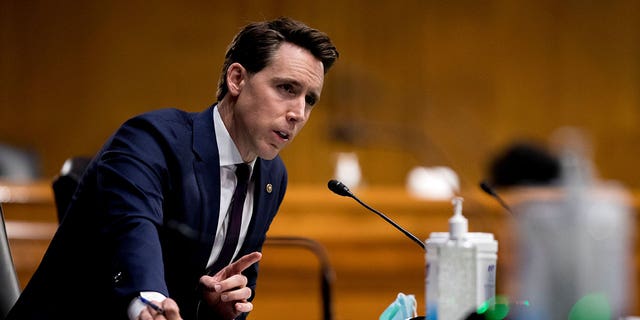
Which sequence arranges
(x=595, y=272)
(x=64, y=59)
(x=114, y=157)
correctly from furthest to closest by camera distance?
1. (x=64, y=59)
2. (x=114, y=157)
3. (x=595, y=272)

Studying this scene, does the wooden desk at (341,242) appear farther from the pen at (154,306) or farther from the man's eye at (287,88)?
the pen at (154,306)

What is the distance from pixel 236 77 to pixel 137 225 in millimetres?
483

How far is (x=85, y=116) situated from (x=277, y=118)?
4665 mm

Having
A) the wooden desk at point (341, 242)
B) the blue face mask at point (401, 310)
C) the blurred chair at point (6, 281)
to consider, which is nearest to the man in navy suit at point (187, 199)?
the blurred chair at point (6, 281)

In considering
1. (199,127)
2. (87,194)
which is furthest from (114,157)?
(199,127)

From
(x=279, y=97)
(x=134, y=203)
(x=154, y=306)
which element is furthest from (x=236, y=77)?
(x=154, y=306)

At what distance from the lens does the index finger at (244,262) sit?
1687 millimetres

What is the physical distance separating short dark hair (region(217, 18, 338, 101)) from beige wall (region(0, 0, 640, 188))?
4129 millimetres

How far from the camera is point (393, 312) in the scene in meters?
1.58

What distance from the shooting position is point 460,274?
4.33 ft

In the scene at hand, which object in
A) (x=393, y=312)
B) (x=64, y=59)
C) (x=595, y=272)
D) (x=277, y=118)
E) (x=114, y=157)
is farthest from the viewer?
(x=64, y=59)

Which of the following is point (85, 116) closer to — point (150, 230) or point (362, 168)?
point (362, 168)

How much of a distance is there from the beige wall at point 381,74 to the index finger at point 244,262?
4.34 m

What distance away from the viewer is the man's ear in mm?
1905
